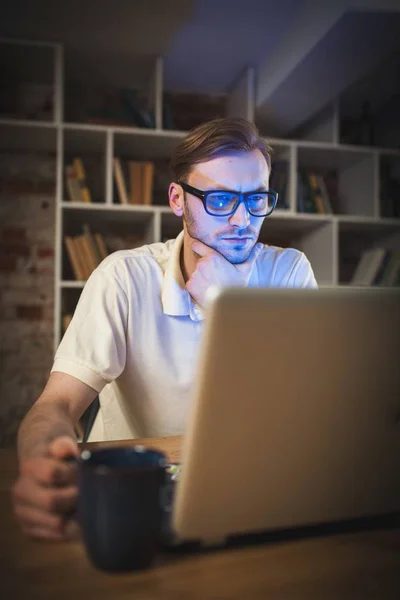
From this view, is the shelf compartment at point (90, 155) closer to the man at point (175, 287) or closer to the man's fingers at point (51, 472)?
the man at point (175, 287)

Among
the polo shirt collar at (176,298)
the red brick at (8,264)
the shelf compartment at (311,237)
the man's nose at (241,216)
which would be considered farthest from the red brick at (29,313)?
the man's nose at (241,216)

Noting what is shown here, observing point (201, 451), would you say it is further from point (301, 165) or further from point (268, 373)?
point (301, 165)

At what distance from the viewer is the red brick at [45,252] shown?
3.26 meters

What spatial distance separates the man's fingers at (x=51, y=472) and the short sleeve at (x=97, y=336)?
0.56 meters

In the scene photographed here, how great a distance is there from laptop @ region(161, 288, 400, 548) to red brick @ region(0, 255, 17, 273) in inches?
113

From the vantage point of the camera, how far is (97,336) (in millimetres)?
1272

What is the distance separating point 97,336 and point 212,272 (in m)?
0.38

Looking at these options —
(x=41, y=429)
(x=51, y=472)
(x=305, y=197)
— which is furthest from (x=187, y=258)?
(x=305, y=197)

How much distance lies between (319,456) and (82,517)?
0.81ft

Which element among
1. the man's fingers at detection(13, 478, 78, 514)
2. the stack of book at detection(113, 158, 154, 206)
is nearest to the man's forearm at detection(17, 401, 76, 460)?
the man's fingers at detection(13, 478, 78, 514)

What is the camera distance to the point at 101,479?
50 cm

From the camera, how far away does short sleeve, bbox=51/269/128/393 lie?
1197 mm

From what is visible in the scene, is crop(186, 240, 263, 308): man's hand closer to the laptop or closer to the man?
the man

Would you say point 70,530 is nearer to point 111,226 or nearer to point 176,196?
point 176,196
